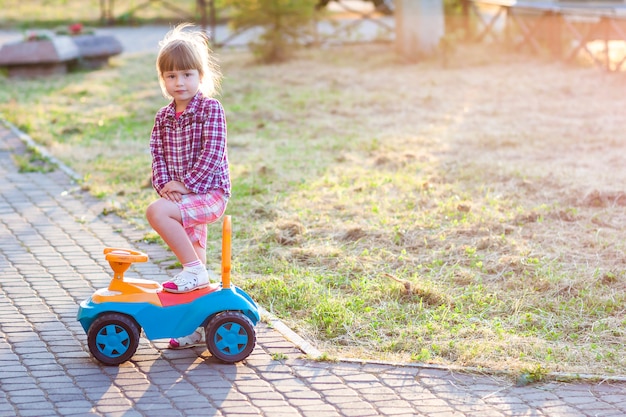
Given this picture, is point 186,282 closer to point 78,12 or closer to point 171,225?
point 171,225

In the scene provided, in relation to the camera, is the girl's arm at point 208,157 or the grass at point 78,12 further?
the grass at point 78,12

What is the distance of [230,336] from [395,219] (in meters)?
2.94

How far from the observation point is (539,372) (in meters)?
4.66

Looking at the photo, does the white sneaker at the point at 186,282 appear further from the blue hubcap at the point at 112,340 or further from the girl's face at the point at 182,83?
the girl's face at the point at 182,83

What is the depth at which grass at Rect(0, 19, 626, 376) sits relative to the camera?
529 cm

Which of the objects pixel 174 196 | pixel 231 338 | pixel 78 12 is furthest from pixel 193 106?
pixel 78 12

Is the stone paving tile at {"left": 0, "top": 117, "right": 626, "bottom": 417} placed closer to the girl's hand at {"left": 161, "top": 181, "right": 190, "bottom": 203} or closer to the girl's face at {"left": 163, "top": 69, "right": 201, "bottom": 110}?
the girl's hand at {"left": 161, "top": 181, "right": 190, "bottom": 203}

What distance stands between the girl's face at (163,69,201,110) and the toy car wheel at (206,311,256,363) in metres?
1.12

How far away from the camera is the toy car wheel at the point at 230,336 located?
187 inches

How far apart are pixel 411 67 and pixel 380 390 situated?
12.1 m

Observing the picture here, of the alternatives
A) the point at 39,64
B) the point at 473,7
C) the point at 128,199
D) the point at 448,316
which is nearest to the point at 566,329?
the point at 448,316

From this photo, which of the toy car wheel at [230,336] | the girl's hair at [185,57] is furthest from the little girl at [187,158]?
the toy car wheel at [230,336]

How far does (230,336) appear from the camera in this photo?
4.79 meters

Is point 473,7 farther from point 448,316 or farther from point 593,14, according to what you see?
point 448,316
